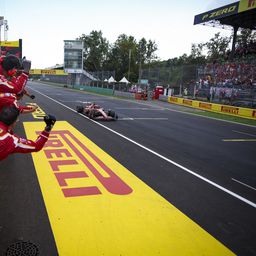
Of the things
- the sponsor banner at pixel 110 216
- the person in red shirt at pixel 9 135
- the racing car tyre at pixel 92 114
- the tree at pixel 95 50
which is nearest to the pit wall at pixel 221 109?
the racing car tyre at pixel 92 114

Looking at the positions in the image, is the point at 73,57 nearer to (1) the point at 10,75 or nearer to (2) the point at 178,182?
(2) the point at 178,182

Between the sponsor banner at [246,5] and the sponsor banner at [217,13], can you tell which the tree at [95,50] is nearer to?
the sponsor banner at [217,13]

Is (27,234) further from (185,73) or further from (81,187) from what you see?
(185,73)

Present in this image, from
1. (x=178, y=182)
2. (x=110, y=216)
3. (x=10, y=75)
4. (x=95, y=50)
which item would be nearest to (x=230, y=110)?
(x=178, y=182)

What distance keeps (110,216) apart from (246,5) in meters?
29.3

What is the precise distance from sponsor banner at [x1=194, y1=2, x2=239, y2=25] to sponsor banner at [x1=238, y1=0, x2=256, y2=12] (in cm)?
61

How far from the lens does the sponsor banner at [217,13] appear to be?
30.5m

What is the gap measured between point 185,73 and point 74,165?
2745 cm

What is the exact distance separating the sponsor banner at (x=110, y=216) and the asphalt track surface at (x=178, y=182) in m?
0.18

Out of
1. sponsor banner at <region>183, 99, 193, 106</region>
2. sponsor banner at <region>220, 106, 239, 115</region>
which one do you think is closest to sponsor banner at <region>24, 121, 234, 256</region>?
sponsor banner at <region>220, 106, 239, 115</region>

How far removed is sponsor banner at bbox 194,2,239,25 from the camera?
1202 inches

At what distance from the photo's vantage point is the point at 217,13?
32.4 meters

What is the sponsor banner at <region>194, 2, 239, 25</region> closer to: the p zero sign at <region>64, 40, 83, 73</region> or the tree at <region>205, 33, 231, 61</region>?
the tree at <region>205, 33, 231, 61</region>

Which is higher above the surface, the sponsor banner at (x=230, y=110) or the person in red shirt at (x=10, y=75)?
the person in red shirt at (x=10, y=75)
